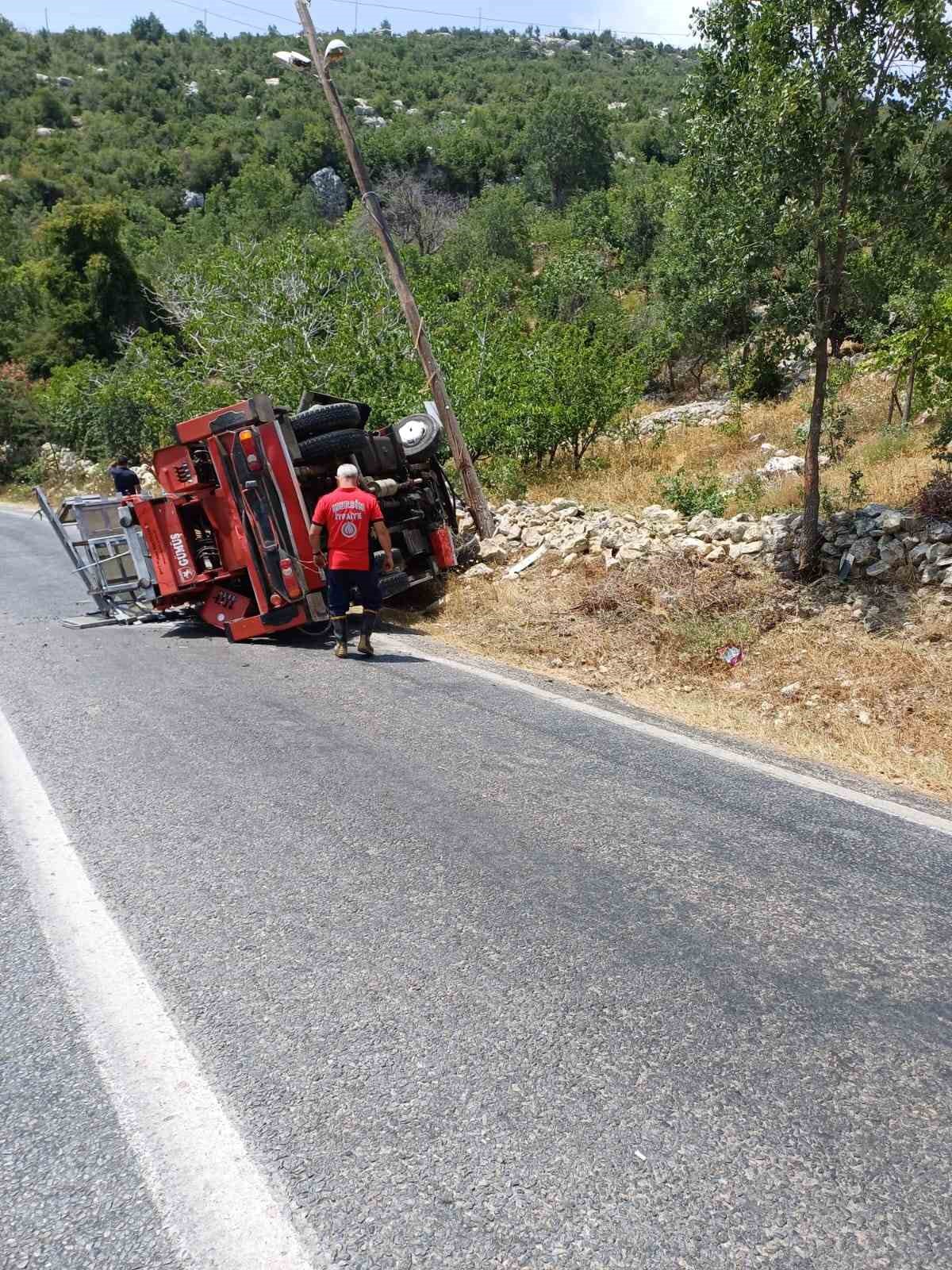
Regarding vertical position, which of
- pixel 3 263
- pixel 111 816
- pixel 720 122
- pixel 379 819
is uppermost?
pixel 3 263

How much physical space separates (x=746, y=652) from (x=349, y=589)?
3.53m

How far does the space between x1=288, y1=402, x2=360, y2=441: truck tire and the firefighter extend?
1.24 metres

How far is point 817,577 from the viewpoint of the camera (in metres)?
8.48

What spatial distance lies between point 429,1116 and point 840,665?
561 centimetres

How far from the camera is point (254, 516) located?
8477 millimetres

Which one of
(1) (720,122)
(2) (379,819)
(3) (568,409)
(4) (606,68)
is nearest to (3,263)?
(3) (568,409)

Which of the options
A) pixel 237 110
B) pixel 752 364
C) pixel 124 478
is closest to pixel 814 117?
pixel 752 364

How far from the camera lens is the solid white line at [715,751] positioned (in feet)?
14.7

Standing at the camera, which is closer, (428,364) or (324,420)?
(324,420)

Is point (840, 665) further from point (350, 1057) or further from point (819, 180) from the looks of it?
point (350, 1057)

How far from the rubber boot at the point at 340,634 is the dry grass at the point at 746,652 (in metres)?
1.28

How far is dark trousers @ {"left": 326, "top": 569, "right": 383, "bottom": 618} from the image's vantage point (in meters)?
8.08

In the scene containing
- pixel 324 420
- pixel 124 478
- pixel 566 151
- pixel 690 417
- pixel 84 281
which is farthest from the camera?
pixel 566 151

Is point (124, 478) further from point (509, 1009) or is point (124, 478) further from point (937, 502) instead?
point (509, 1009)
